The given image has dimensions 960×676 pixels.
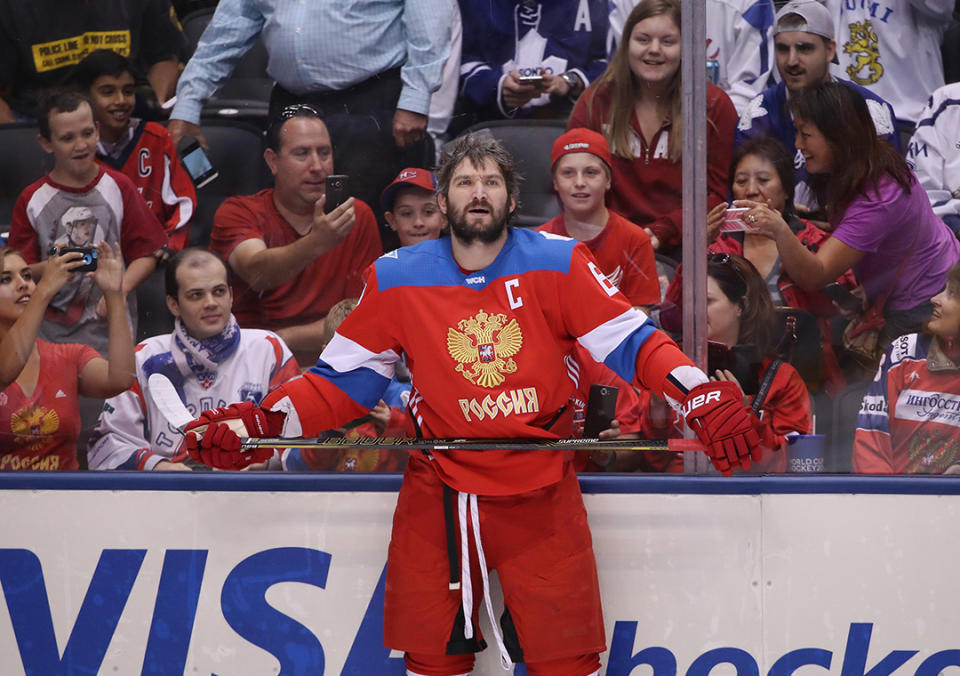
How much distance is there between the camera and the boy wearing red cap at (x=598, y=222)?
2.48m

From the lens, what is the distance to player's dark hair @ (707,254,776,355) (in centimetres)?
246

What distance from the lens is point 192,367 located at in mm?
2568

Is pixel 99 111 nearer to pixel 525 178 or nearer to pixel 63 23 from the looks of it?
pixel 63 23

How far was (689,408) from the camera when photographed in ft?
6.89

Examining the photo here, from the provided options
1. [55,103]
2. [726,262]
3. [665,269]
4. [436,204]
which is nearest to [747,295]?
[726,262]

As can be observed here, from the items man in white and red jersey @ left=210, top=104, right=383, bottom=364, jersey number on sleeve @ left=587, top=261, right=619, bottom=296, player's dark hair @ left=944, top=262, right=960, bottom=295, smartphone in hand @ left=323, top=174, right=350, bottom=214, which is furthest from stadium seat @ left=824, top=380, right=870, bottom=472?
smartphone in hand @ left=323, top=174, right=350, bottom=214

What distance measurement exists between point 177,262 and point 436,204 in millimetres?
647

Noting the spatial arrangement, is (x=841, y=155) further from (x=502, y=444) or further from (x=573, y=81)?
(x=502, y=444)

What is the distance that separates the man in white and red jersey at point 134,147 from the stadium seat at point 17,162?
0.14m

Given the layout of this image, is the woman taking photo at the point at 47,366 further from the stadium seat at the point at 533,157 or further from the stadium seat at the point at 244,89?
the stadium seat at the point at 533,157

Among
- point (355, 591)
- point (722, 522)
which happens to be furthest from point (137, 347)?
point (722, 522)

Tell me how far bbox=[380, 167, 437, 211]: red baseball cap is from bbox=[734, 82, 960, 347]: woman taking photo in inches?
29.4

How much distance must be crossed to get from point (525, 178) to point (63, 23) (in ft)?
3.99

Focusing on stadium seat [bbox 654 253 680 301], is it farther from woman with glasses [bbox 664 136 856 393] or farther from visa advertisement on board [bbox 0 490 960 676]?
visa advertisement on board [bbox 0 490 960 676]
